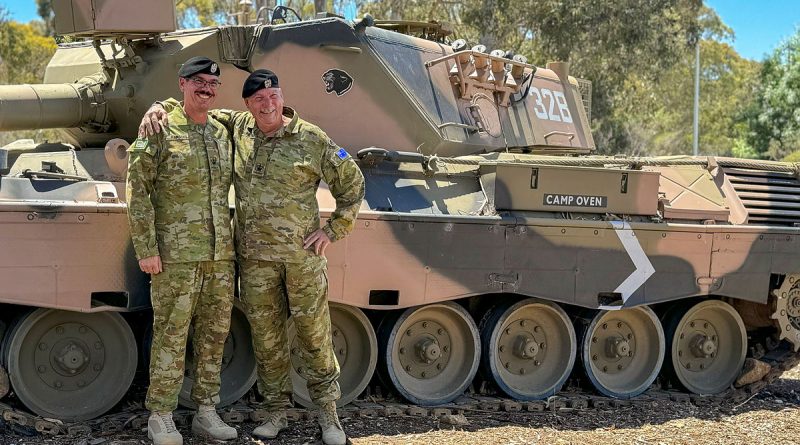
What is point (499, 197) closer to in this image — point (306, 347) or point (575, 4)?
point (306, 347)

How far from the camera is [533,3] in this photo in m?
28.2

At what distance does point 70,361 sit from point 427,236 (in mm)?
2834

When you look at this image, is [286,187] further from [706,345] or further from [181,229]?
[706,345]

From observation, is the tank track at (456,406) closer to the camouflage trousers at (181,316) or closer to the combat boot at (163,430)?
the combat boot at (163,430)

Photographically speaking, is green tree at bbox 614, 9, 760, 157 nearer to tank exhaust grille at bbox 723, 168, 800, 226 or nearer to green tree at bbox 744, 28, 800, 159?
green tree at bbox 744, 28, 800, 159

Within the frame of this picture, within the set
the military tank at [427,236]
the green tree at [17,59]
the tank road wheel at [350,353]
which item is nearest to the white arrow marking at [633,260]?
the military tank at [427,236]

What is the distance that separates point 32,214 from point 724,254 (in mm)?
6109

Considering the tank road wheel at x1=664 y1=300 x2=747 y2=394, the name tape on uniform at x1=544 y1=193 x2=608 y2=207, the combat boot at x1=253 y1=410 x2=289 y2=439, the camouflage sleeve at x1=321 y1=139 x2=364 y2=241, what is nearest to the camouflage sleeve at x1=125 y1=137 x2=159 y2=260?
the camouflage sleeve at x1=321 y1=139 x2=364 y2=241

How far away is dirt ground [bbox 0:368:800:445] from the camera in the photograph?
24.1ft

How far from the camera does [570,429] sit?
27.7 feet

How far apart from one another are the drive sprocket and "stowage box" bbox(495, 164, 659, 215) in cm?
179

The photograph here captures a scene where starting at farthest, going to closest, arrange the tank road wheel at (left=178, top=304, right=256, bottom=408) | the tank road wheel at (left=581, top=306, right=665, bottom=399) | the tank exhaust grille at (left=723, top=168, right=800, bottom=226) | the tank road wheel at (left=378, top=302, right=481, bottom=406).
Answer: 1. the tank exhaust grille at (left=723, top=168, right=800, bottom=226)
2. the tank road wheel at (left=581, top=306, right=665, bottom=399)
3. the tank road wheel at (left=378, top=302, right=481, bottom=406)
4. the tank road wheel at (left=178, top=304, right=256, bottom=408)

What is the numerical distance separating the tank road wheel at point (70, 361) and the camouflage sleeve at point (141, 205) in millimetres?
1172

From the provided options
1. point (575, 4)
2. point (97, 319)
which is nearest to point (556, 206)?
point (97, 319)
